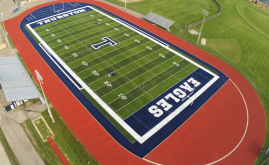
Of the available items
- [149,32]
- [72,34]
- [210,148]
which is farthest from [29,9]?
[210,148]

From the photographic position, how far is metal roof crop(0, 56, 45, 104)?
114ft

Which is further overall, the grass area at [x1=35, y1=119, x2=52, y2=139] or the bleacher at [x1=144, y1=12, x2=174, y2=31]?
the bleacher at [x1=144, y1=12, x2=174, y2=31]

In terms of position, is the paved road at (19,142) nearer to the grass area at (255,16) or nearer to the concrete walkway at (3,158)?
the concrete walkway at (3,158)

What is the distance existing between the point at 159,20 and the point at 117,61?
24740mm

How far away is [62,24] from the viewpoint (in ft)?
191

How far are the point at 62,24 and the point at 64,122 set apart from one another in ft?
118

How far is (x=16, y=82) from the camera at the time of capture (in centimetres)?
3684

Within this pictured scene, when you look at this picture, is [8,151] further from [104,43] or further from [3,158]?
[104,43]

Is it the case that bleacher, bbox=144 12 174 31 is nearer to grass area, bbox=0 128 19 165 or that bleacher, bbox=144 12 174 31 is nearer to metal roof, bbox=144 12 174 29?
metal roof, bbox=144 12 174 29

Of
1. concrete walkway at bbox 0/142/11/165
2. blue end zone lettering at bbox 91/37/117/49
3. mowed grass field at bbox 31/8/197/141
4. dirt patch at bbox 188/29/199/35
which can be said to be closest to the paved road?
concrete walkway at bbox 0/142/11/165

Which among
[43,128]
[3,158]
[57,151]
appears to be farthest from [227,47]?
[3,158]

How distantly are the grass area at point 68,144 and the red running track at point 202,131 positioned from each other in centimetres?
77

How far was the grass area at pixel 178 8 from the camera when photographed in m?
67.1

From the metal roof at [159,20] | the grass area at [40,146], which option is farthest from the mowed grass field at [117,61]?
the grass area at [40,146]
